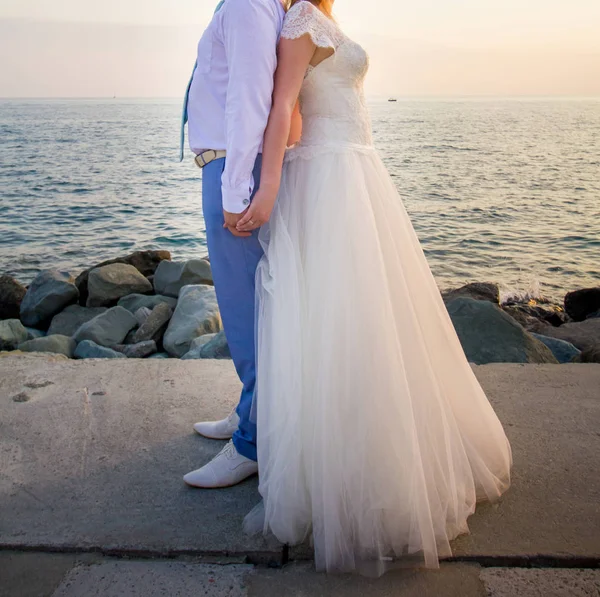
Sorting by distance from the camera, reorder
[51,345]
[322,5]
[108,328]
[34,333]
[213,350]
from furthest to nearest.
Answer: [34,333]
[108,328]
[51,345]
[213,350]
[322,5]

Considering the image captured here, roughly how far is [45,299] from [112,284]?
75cm

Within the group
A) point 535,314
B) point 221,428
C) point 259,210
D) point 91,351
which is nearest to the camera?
point 259,210

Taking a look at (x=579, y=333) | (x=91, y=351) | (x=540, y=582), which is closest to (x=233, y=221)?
(x=540, y=582)

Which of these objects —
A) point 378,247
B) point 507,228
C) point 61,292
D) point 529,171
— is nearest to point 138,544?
point 378,247

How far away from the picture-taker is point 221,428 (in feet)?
9.45

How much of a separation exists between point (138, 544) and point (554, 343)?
4.06m

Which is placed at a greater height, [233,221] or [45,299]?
[233,221]

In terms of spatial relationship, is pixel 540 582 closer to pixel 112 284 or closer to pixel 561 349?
pixel 561 349

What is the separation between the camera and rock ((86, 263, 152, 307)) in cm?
744

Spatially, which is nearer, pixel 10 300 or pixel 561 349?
pixel 561 349

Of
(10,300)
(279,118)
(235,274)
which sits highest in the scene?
(279,118)

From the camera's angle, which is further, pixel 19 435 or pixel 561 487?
pixel 19 435

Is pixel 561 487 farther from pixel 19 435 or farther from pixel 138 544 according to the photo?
pixel 19 435

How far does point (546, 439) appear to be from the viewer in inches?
111
